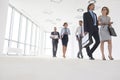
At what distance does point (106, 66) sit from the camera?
2457 millimetres

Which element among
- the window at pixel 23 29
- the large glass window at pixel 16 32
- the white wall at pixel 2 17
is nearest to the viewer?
the white wall at pixel 2 17

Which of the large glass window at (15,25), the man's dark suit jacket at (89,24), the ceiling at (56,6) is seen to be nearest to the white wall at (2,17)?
the ceiling at (56,6)

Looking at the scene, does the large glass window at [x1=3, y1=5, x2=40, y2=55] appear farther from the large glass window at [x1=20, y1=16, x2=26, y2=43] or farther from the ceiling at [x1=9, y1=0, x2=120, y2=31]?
the ceiling at [x1=9, y1=0, x2=120, y2=31]

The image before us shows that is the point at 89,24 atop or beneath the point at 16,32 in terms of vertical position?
beneath

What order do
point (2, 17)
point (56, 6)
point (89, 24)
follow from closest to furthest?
point (89, 24), point (2, 17), point (56, 6)

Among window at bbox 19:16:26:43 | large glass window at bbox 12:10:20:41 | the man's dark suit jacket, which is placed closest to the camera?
the man's dark suit jacket

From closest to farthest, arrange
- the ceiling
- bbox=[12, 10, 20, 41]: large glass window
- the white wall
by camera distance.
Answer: the white wall, the ceiling, bbox=[12, 10, 20, 41]: large glass window

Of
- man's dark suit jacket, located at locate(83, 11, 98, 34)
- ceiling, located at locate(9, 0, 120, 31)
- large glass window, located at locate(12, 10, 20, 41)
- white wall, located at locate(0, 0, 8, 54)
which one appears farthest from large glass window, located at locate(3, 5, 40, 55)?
man's dark suit jacket, located at locate(83, 11, 98, 34)

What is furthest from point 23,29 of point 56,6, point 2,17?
point 2,17

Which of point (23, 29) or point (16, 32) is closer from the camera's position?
point (16, 32)

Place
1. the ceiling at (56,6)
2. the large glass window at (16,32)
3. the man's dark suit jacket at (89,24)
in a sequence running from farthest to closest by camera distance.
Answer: the large glass window at (16,32) < the ceiling at (56,6) < the man's dark suit jacket at (89,24)

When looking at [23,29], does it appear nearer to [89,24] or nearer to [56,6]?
[56,6]

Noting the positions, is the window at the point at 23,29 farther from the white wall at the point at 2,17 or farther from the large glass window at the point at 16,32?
the white wall at the point at 2,17

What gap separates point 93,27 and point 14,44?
692 cm
